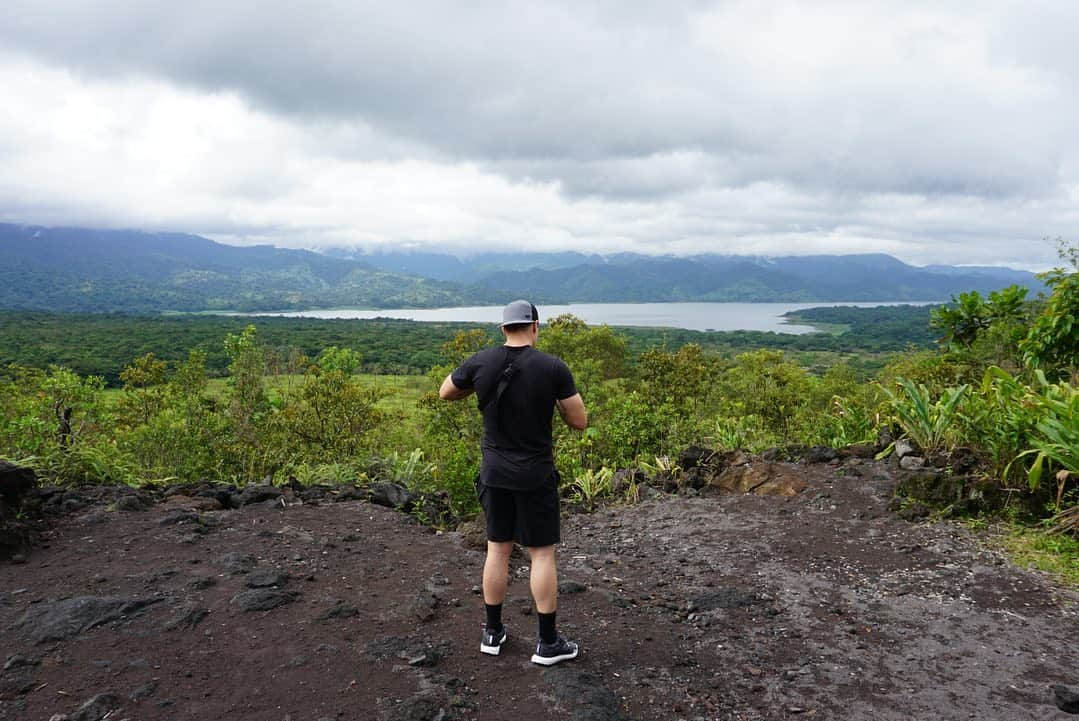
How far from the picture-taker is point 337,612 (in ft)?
12.8

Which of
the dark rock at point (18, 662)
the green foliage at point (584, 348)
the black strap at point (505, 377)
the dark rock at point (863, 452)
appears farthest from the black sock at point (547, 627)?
the green foliage at point (584, 348)

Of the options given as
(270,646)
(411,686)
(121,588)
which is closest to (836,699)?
(411,686)

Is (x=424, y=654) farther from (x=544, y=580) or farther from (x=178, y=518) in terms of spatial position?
(x=178, y=518)

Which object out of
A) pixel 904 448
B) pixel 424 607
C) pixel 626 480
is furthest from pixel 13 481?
pixel 904 448

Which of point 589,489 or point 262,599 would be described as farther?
point 589,489

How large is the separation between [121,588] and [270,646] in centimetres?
138

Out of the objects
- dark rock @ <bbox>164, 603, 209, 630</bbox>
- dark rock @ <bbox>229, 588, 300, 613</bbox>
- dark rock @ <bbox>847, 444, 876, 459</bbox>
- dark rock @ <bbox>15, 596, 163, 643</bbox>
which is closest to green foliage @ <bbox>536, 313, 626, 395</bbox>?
dark rock @ <bbox>847, 444, 876, 459</bbox>

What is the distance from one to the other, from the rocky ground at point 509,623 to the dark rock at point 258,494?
0.93 ft

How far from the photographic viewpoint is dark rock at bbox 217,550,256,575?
447cm

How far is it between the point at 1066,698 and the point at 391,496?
18.3 ft

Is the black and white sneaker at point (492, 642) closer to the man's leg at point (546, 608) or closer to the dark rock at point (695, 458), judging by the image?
the man's leg at point (546, 608)

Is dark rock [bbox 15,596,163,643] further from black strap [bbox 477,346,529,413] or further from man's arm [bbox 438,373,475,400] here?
black strap [bbox 477,346,529,413]

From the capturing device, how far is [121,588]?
13.4 ft

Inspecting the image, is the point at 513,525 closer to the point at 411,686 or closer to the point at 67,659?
the point at 411,686
